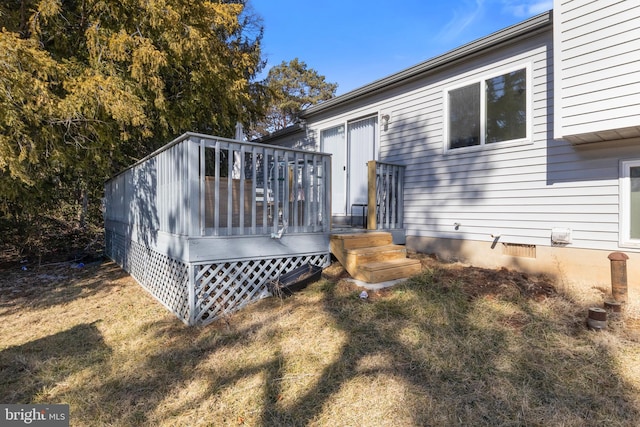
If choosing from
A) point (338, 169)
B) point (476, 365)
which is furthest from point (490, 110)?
point (476, 365)

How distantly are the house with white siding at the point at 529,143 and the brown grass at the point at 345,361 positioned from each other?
2.64ft

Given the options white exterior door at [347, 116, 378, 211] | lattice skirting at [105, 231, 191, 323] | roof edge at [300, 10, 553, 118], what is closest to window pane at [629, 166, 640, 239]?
roof edge at [300, 10, 553, 118]

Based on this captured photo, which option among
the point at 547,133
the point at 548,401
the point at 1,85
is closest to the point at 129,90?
the point at 1,85

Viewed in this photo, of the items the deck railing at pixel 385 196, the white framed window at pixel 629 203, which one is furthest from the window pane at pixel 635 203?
the deck railing at pixel 385 196

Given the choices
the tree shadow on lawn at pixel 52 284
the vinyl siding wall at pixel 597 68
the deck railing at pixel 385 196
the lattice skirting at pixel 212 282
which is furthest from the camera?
the deck railing at pixel 385 196

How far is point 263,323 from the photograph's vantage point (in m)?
3.53

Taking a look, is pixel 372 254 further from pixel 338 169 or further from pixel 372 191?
pixel 338 169

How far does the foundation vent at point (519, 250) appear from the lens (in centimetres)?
468

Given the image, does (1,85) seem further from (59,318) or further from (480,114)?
(480,114)

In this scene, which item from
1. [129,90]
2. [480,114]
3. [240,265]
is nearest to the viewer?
[240,265]

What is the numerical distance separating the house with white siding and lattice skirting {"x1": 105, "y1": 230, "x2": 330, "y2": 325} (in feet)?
7.74

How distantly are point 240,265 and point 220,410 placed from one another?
189 cm

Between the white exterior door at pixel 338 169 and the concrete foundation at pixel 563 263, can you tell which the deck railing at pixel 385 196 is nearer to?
the concrete foundation at pixel 563 263

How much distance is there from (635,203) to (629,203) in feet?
0.16
